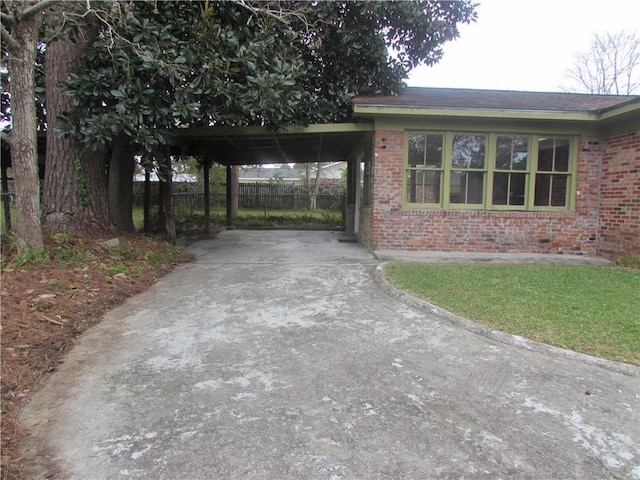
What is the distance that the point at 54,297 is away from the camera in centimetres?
462

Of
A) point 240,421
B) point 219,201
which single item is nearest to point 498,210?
point 240,421

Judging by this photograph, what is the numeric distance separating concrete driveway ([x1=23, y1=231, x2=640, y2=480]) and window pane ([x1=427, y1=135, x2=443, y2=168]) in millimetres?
4659

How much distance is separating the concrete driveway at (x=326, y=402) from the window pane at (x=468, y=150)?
4843 millimetres

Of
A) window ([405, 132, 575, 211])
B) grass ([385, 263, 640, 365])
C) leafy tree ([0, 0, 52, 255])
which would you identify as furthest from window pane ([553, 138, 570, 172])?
leafy tree ([0, 0, 52, 255])

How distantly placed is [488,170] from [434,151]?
120 cm

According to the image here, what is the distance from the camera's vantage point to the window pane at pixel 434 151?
8531mm

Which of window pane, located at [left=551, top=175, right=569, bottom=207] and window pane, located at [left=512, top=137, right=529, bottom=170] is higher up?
window pane, located at [left=512, top=137, right=529, bottom=170]

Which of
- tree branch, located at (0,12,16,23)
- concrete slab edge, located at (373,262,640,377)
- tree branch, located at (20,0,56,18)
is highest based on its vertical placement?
tree branch, located at (20,0,56,18)

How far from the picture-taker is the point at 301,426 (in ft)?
8.16

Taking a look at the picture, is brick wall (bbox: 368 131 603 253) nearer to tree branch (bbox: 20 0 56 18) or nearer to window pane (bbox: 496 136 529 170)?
window pane (bbox: 496 136 529 170)

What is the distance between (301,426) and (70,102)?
7574 mm

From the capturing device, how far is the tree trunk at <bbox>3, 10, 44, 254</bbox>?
217 inches

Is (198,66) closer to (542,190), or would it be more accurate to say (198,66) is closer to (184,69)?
(184,69)

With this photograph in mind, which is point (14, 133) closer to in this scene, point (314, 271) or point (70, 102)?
point (70, 102)
